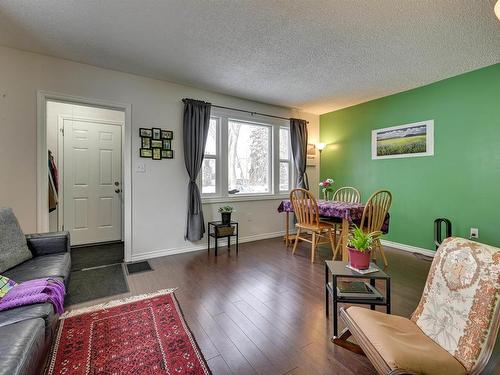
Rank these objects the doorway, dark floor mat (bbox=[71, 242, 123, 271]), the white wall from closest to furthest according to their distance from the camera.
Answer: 1. the white wall
2. dark floor mat (bbox=[71, 242, 123, 271])
3. the doorway

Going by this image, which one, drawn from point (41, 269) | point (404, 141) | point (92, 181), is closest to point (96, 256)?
point (92, 181)

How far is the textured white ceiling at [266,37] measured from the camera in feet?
6.35

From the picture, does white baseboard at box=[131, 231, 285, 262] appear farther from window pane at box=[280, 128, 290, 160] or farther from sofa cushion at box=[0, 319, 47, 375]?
sofa cushion at box=[0, 319, 47, 375]

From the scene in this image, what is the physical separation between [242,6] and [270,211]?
320cm

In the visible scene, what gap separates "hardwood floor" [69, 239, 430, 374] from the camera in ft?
4.73

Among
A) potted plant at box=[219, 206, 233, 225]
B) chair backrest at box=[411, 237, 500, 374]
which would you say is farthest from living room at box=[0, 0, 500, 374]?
potted plant at box=[219, 206, 233, 225]

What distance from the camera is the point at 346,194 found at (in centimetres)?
450

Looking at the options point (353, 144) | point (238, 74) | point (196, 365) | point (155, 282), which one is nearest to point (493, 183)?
point (353, 144)

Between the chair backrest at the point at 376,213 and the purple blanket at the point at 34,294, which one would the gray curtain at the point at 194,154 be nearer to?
the purple blanket at the point at 34,294

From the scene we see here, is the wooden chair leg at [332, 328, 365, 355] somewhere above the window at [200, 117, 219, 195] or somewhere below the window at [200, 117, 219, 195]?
below

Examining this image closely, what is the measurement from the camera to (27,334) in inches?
41.8

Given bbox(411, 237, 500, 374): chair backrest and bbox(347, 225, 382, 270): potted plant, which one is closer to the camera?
bbox(411, 237, 500, 374): chair backrest

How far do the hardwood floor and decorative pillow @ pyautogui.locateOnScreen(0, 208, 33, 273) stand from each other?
588 mm

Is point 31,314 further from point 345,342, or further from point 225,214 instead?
point 225,214
